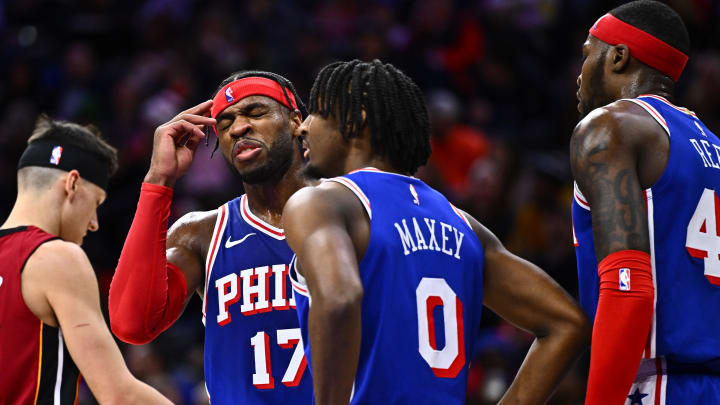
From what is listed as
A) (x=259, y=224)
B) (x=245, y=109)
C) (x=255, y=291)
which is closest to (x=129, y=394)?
(x=255, y=291)

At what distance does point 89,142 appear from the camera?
460cm

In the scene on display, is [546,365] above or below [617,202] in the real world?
below

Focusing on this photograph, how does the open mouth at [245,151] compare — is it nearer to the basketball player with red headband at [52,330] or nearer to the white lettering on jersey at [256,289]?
the white lettering on jersey at [256,289]

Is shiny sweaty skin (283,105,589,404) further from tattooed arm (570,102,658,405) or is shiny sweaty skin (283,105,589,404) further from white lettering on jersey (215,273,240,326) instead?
white lettering on jersey (215,273,240,326)

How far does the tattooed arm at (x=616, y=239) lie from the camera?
3.13 metres

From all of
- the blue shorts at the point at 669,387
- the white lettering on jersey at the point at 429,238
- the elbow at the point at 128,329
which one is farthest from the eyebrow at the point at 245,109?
the blue shorts at the point at 669,387

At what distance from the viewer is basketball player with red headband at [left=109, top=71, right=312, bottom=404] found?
3816mm

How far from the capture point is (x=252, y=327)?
3.93 m

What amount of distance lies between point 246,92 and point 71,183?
958mm

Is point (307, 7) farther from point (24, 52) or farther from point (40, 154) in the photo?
point (40, 154)

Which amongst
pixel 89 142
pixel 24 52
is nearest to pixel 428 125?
pixel 89 142

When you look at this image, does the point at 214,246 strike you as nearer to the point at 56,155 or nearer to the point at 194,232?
the point at 194,232

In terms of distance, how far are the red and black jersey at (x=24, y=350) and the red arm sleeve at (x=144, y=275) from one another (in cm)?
40

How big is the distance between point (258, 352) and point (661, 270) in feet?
5.28
